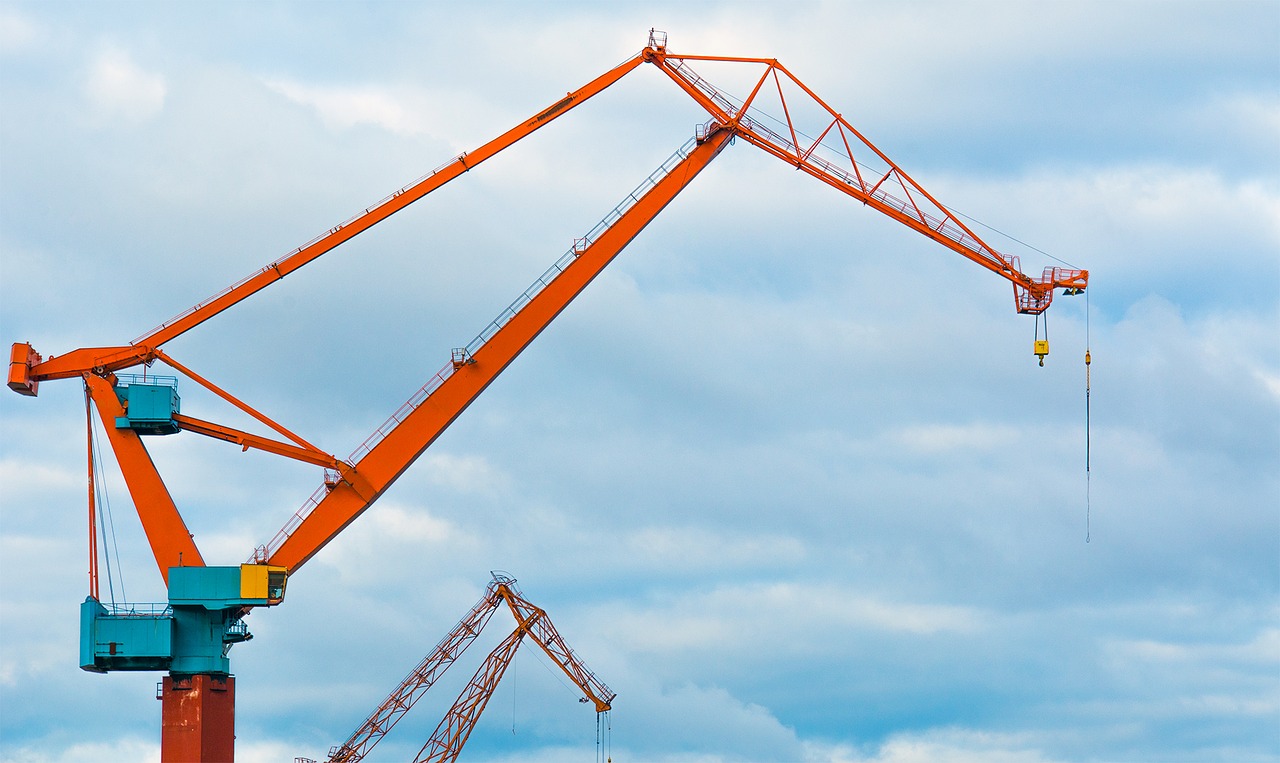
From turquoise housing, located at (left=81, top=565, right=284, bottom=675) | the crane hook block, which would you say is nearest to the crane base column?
turquoise housing, located at (left=81, top=565, right=284, bottom=675)

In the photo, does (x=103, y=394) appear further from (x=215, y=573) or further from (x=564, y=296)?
(x=564, y=296)

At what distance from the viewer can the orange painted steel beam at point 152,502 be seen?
68.4m

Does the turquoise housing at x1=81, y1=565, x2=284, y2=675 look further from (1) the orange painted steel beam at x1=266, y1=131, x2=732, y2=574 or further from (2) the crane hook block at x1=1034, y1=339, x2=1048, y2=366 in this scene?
(2) the crane hook block at x1=1034, y1=339, x2=1048, y2=366

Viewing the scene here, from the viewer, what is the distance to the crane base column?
65.7 meters

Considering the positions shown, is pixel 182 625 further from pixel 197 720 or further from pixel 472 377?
pixel 472 377

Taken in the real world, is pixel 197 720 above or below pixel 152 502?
below

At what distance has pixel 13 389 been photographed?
70.4 meters

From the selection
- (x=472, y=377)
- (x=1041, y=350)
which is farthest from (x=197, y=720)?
(x=1041, y=350)

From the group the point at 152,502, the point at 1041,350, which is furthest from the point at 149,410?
the point at 1041,350

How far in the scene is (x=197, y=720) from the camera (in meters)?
66.2

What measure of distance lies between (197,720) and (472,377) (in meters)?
15.5

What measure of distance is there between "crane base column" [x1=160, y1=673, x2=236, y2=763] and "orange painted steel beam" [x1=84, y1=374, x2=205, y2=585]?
3.95 metres

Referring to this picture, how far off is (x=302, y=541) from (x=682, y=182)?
1934 cm

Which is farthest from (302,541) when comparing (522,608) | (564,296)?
(522,608)
